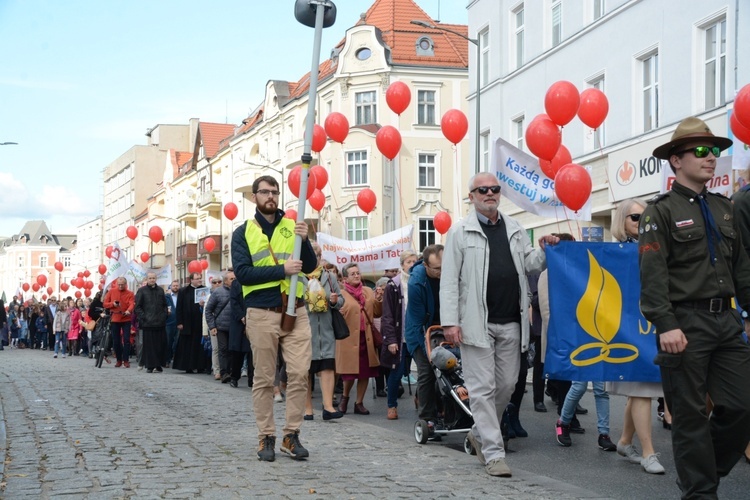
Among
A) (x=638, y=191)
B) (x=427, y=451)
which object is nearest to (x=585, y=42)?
(x=638, y=191)

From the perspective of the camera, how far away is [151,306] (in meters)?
21.6

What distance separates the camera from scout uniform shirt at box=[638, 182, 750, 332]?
5598mm

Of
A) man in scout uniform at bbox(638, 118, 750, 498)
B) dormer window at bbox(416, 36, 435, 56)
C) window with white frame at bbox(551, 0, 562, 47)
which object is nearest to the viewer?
man in scout uniform at bbox(638, 118, 750, 498)

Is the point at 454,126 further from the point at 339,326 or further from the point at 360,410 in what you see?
the point at 339,326

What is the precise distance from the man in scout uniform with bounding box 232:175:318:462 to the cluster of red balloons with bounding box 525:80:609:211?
7191 mm

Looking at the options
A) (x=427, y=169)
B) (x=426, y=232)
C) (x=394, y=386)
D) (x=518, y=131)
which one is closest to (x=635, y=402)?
(x=394, y=386)

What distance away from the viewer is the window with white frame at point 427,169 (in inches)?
2167

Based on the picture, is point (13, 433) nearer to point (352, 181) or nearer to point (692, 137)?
point (692, 137)

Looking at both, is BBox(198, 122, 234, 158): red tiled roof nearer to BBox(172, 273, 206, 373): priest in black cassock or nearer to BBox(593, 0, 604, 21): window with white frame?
BBox(593, 0, 604, 21): window with white frame

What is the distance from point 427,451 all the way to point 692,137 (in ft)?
13.0

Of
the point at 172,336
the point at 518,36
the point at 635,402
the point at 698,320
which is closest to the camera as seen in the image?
the point at 698,320

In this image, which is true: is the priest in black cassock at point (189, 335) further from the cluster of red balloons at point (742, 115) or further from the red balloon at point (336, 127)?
the cluster of red balloons at point (742, 115)

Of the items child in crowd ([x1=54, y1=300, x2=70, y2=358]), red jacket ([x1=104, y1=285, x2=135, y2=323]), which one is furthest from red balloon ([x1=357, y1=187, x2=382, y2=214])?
child in crowd ([x1=54, y1=300, x2=70, y2=358])

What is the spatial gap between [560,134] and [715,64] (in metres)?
6.74
